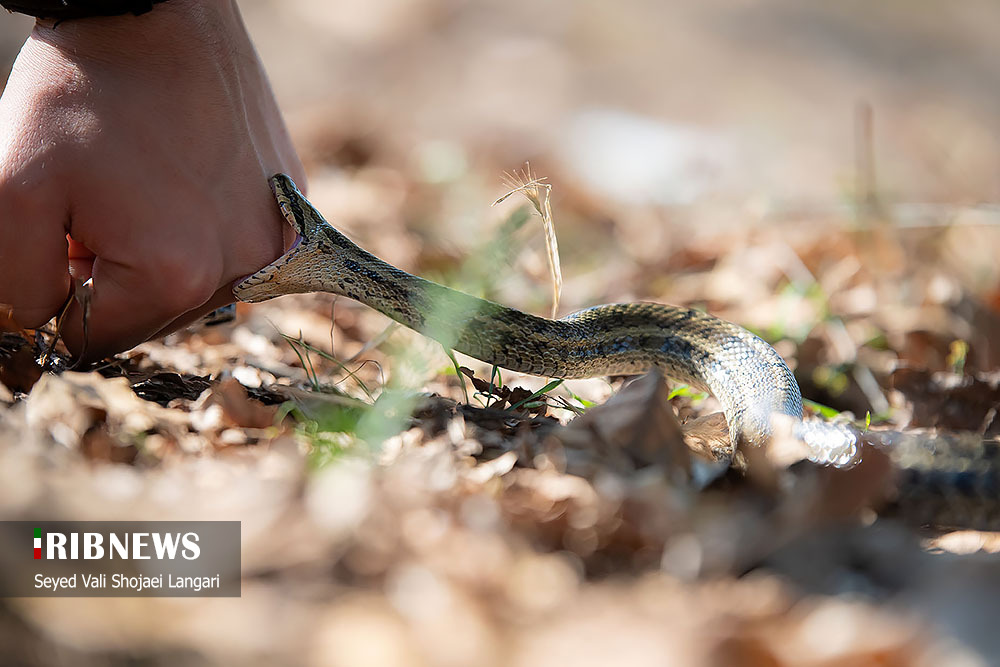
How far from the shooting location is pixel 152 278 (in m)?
3.12

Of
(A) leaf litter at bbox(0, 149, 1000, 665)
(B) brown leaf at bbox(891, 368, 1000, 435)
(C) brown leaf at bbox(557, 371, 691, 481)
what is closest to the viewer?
(A) leaf litter at bbox(0, 149, 1000, 665)

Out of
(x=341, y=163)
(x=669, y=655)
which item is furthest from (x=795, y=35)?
(x=669, y=655)

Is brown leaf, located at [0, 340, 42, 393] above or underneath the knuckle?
underneath

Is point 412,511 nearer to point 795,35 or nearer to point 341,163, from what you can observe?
point 341,163

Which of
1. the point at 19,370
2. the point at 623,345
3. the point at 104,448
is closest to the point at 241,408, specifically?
the point at 104,448

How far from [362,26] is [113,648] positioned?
1925 centimetres

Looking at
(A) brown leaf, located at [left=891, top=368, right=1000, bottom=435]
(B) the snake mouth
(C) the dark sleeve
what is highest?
(C) the dark sleeve

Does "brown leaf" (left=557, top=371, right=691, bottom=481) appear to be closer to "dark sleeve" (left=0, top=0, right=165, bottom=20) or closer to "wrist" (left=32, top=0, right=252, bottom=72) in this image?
"wrist" (left=32, top=0, right=252, bottom=72)

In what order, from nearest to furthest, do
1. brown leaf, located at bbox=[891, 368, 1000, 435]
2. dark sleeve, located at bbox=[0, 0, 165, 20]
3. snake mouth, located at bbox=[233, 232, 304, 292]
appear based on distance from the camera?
1. dark sleeve, located at bbox=[0, 0, 165, 20]
2. snake mouth, located at bbox=[233, 232, 304, 292]
3. brown leaf, located at bbox=[891, 368, 1000, 435]

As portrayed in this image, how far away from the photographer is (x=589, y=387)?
4.59m

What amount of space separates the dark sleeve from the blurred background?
4.63ft

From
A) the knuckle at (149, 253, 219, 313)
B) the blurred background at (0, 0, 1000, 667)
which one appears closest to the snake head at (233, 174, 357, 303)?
the knuckle at (149, 253, 219, 313)

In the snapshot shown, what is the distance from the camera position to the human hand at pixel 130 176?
295 centimetres

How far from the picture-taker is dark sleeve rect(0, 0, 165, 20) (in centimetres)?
309
